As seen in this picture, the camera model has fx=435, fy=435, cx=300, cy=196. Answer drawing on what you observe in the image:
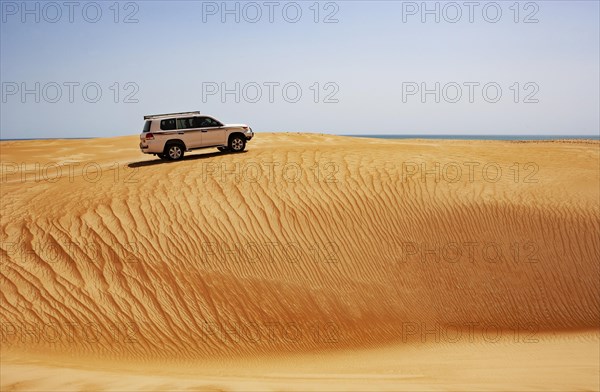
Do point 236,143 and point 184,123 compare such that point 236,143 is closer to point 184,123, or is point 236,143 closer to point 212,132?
point 212,132

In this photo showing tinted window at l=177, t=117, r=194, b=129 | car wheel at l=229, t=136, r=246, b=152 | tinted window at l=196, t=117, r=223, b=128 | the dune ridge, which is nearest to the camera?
the dune ridge

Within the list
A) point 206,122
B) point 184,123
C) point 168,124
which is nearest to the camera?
point 168,124

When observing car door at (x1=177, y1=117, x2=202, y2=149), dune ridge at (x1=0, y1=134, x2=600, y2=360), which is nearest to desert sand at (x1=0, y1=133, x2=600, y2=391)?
dune ridge at (x1=0, y1=134, x2=600, y2=360)

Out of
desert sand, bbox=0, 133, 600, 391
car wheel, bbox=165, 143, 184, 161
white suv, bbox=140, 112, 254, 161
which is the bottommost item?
desert sand, bbox=0, 133, 600, 391

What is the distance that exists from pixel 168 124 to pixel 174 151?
3.03 feet

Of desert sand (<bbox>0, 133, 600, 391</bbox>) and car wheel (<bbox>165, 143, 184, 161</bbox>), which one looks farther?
car wheel (<bbox>165, 143, 184, 161</bbox>)

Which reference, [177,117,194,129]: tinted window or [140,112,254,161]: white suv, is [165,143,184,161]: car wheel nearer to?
[140,112,254,161]: white suv

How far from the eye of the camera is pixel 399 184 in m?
11.1

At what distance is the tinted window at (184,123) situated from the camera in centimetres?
1469

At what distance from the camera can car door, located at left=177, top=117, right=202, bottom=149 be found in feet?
48.3

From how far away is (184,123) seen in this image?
1477cm

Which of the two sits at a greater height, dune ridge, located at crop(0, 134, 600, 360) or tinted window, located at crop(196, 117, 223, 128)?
tinted window, located at crop(196, 117, 223, 128)

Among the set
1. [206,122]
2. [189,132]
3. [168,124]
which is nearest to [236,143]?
[206,122]

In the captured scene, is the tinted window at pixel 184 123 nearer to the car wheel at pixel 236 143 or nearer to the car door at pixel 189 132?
the car door at pixel 189 132
